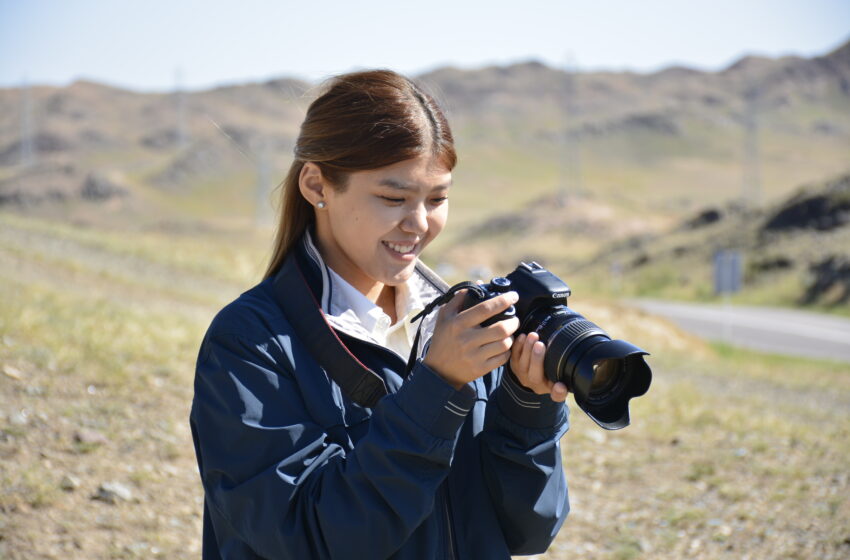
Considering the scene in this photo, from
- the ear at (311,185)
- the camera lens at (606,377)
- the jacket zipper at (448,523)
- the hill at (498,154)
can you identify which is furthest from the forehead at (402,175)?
the hill at (498,154)

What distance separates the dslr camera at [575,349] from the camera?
171 centimetres

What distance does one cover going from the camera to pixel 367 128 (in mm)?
1797

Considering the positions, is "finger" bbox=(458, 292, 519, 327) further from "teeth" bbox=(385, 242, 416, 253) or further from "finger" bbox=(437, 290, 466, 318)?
"teeth" bbox=(385, 242, 416, 253)

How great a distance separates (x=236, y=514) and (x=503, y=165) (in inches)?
4935

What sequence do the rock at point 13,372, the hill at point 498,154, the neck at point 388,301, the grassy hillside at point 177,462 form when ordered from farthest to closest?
1. the hill at point 498,154
2. the rock at point 13,372
3. the grassy hillside at point 177,462
4. the neck at point 388,301

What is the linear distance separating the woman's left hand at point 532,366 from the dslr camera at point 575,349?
0.02 m

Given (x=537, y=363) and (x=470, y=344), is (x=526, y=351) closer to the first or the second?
(x=537, y=363)

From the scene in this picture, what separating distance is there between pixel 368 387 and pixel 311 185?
1.61 feet

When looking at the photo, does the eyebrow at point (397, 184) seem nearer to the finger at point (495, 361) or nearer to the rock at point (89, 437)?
the finger at point (495, 361)

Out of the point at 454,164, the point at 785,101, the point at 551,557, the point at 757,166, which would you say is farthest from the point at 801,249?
the point at 785,101

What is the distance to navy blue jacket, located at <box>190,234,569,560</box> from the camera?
1.57m

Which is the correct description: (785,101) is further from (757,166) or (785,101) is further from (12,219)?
(12,219)

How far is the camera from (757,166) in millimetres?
110812

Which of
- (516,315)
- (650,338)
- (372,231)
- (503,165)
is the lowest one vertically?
(503,165)
